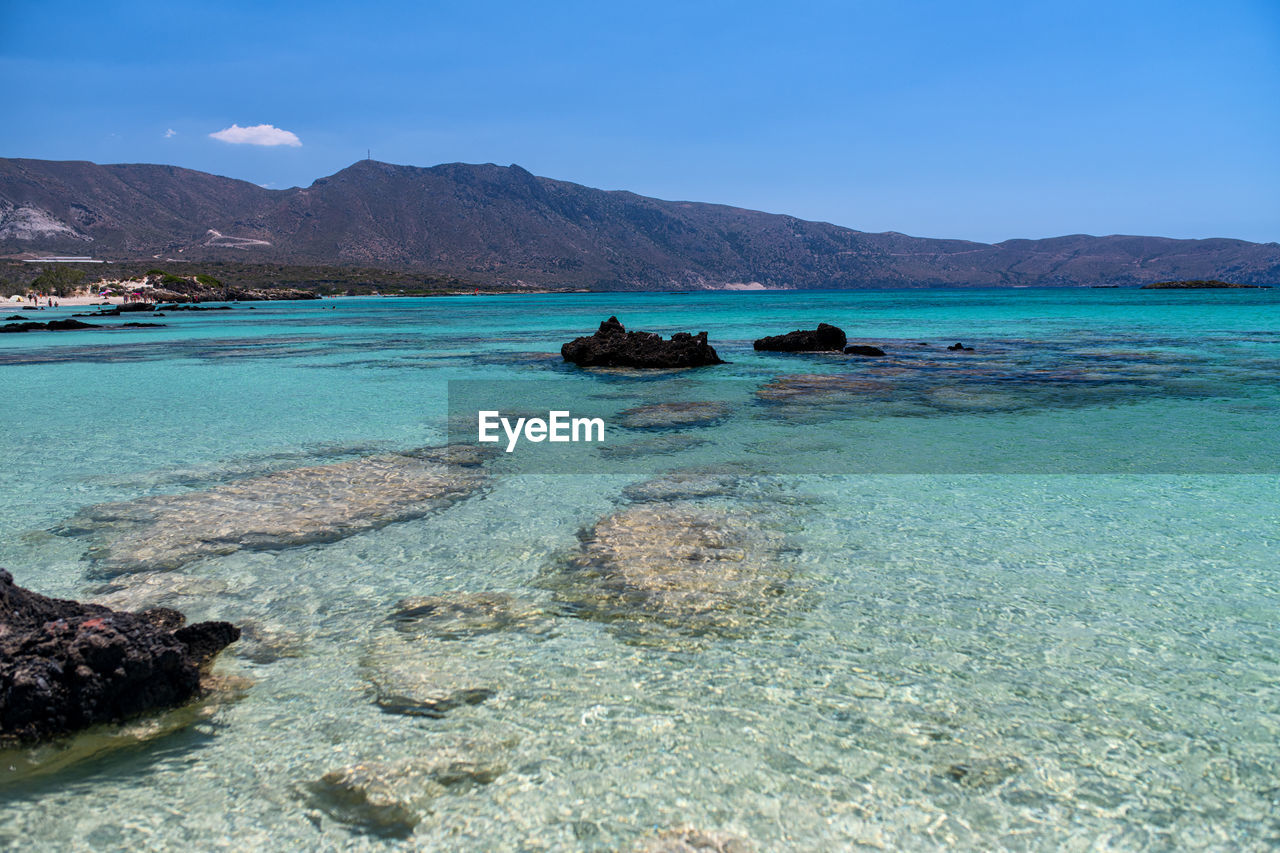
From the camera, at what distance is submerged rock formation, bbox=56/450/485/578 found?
21.2 feet

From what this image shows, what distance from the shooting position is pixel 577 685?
4.17 metres

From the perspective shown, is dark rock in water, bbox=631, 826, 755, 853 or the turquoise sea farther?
the turquoise sea

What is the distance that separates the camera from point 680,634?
187 inches

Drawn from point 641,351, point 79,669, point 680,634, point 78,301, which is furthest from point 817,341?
point 78,301

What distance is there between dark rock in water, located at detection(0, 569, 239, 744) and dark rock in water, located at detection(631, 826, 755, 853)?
2680 mm

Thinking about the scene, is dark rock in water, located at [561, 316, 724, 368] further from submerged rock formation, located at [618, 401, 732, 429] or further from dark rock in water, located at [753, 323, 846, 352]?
submerged rock formation, located at [618, 401, 732, 429]

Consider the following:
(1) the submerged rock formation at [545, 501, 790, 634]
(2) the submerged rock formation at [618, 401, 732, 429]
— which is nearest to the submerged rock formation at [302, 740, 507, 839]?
(1) the submerged rock formation at [545, 501, 790, 634]

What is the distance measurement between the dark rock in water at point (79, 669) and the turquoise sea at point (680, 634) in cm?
20

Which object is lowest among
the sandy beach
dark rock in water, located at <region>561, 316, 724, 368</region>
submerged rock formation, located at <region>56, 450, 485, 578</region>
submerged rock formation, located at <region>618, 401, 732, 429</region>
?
submerged rock formation, located at <region>56, 450, 485, 578</region>

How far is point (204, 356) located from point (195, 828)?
96.6 feet

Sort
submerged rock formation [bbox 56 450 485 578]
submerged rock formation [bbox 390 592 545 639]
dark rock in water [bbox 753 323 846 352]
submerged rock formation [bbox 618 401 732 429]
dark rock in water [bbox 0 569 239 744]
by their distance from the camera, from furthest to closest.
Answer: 1. dark rock in water [bbox 753 323 846 352]
2. submerged rock formation [bbox 618 401 732 429]
3. submerged rock formation [bbox 56 450 485 578]
4. submerged rock formation [bbox 390 592 545 639]
5. dark rock in water [bbox 0 569 239 744]

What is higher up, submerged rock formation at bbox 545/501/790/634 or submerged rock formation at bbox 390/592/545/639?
submerged rock formation at bbox 545/501/790/634

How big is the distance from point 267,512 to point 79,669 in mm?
3994

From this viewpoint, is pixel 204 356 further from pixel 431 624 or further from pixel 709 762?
pixel 709 762
